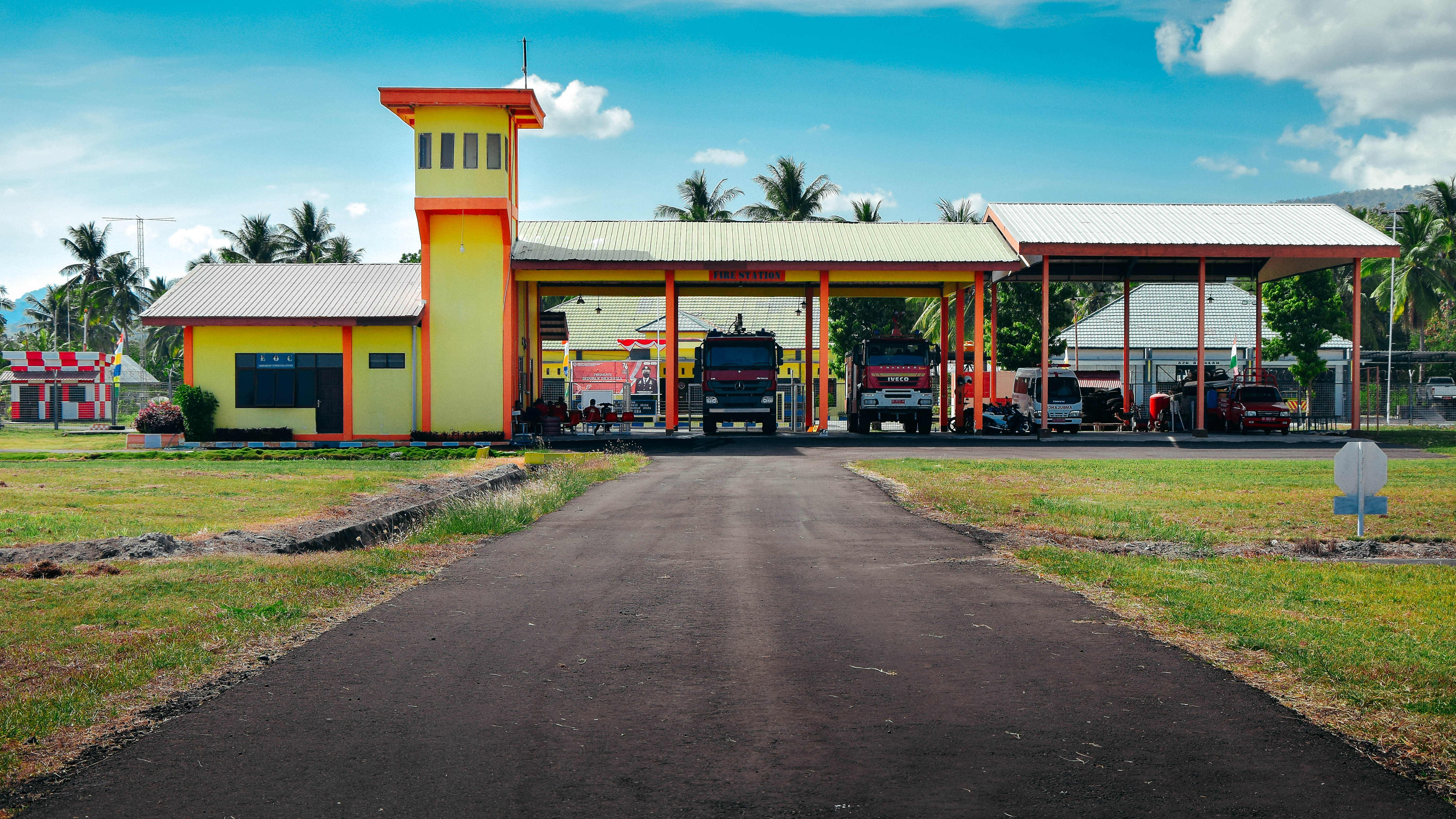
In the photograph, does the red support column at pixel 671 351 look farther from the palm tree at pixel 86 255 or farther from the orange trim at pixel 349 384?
the palm tree at pixel 86 255

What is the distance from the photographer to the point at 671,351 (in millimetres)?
34438

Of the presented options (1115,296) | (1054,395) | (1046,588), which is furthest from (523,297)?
(1115,296)

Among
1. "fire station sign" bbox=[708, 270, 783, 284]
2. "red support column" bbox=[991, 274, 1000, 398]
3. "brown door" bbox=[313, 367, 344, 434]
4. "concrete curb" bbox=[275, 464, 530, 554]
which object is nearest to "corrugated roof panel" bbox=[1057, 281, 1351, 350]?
"red support column" bbox=[991, 274, 1000, 398]

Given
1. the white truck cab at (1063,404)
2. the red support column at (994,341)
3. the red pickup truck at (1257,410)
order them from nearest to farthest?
the red pickup truck at (1257,410)
the red support column at (994,341)
the white truck cab at (1063,404)

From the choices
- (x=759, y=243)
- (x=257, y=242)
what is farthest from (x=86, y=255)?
(x=759, y=243)

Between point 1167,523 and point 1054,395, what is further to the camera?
point 1054,395

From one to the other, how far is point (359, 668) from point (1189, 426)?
3925cm

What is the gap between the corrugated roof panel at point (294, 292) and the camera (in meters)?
32.6

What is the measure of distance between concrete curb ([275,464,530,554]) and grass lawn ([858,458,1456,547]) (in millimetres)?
7226

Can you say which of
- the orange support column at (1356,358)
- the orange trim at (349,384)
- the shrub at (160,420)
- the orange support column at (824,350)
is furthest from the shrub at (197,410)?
the orange support column at (1356,358)

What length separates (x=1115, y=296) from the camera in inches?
2729

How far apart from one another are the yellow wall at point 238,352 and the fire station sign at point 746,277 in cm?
1285

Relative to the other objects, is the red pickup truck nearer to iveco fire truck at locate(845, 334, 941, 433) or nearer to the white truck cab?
the white truck cab

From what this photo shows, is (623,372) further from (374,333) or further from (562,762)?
(562,762)
